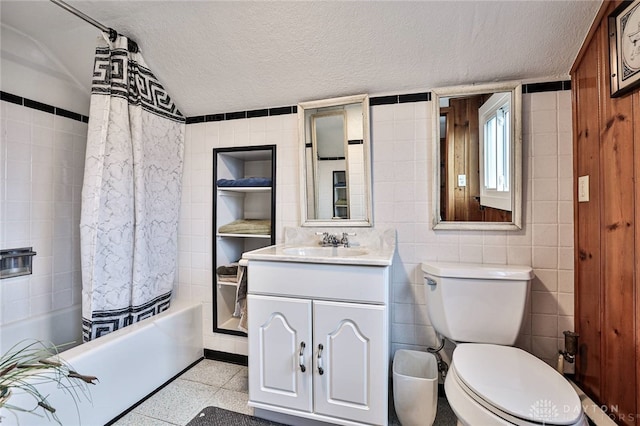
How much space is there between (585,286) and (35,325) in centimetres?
298

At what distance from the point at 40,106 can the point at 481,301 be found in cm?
270

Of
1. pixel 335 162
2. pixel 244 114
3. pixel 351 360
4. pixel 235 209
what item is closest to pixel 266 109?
pixel 244 114

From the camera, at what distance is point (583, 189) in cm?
135

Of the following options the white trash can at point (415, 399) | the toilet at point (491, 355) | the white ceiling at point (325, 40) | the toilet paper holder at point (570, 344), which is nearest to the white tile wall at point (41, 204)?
the white ceiling at point (325, 40)

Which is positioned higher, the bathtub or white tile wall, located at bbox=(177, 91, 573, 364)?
white tile wall, located at bbox=(177, 91, 573, 364)

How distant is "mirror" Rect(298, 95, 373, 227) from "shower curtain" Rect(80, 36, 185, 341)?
94cm

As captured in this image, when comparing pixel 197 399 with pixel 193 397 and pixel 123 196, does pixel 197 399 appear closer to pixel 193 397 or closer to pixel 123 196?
pixel 193 397

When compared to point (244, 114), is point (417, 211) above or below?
below

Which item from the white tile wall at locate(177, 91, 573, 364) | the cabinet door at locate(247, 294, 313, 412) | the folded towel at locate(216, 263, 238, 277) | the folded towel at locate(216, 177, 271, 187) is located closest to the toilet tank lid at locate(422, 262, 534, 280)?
the white tile wall at locate(177, 91, 573, 364)

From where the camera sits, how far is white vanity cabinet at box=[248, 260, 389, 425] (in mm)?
1258

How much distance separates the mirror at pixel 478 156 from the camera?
1.52 meters

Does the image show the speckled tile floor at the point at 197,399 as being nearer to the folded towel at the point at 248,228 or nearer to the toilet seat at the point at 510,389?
the toilet seat at the point at 510,389

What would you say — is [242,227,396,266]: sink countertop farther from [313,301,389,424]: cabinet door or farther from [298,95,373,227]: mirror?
Result: [313,301,389,424]: cabinet door

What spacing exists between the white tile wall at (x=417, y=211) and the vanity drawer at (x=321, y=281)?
1.59ft
